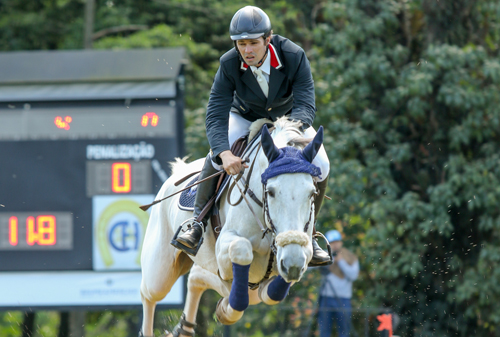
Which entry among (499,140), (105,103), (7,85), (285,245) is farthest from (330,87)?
(285,245)

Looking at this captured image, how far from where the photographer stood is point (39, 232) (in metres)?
8.87

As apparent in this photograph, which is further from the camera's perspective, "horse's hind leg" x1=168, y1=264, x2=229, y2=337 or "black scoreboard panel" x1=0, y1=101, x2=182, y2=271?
"black scoreboard panel" x1=0, y1=101, x2=182, y2=271

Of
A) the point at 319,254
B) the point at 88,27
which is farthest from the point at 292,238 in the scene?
the point at 88,27

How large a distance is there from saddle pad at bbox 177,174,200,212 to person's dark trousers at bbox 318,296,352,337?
128 inches

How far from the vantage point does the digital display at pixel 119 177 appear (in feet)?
29.1

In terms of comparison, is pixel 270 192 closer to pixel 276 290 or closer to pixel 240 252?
pixel 240 252

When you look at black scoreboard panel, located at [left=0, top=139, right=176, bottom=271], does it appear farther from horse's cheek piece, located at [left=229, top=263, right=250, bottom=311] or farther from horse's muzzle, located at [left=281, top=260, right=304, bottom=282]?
horse's muzzle, located at [left=281, top=260, right=304, bottom=282]

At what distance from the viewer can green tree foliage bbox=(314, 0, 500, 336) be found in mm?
9297

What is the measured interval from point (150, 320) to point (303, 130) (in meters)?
2.76

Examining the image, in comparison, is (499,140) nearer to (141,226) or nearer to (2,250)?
(141,226)

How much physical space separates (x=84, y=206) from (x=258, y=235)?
4.53 metres

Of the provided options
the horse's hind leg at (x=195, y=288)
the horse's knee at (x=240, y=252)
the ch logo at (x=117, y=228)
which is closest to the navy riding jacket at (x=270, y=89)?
the horse's knee at (x=240, y=252)

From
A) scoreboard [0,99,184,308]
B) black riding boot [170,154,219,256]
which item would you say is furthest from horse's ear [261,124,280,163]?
scoreboard [0,99,184,308]

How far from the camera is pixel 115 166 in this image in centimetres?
891
